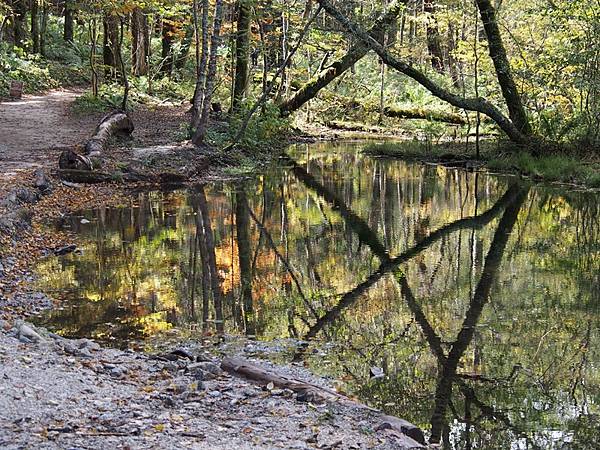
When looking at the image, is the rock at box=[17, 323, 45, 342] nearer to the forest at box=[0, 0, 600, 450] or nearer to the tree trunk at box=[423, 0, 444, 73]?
the forest at box=[0, 0, 600, 450]

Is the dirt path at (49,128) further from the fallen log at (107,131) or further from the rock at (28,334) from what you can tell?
the rock at (28,334)

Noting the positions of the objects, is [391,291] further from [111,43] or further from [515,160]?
[111,43]

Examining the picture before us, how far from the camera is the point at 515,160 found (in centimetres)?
1875

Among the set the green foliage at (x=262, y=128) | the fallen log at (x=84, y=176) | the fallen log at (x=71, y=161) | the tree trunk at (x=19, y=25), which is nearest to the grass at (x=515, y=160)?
the green foliage at (x=262, y=128)

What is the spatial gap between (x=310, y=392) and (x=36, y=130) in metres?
15.6

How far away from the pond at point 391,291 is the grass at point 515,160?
1.48 metres

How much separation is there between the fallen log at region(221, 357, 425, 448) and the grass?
12203 mm

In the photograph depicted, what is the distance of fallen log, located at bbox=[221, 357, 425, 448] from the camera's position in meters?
4.87

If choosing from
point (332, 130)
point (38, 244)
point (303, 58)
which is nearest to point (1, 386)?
point (38, 244)

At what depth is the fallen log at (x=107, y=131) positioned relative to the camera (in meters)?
15.9

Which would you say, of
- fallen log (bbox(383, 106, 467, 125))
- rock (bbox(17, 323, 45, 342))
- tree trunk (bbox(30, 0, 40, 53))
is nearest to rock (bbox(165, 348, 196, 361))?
rock (bbox(17, 323, 45, 342))

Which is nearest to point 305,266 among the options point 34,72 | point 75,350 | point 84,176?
point 75,350

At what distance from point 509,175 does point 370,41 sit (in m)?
4.70

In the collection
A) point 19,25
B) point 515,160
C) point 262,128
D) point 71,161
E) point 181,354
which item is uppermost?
point 19,25
